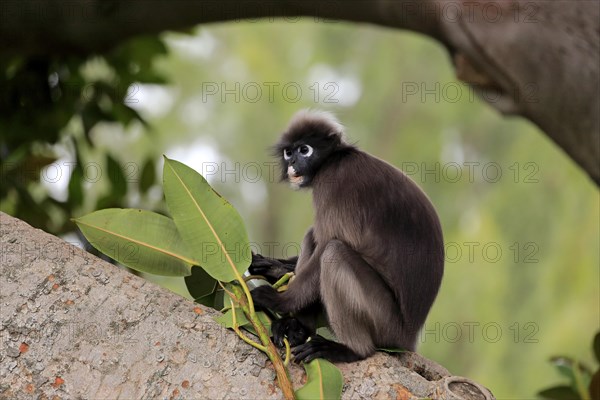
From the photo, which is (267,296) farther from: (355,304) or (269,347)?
(269,347)

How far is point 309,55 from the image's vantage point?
11.0 meters

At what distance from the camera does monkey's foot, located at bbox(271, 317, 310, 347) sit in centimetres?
245

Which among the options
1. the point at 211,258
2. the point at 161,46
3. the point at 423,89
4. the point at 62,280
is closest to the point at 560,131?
the point at 211,258

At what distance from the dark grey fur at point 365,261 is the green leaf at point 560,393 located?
745 millimetres

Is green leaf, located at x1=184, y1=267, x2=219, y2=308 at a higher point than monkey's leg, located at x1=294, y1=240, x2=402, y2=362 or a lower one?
higher

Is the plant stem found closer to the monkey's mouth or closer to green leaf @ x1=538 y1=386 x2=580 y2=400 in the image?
the monkey's mouth

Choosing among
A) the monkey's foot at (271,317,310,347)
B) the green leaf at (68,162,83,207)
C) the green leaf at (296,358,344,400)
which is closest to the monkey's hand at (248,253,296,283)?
the monkey's foot at (271,317,310,347)

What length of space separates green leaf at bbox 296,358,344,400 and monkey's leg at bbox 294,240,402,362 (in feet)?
1.27

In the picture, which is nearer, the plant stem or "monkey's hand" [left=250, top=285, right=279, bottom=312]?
the plant stem

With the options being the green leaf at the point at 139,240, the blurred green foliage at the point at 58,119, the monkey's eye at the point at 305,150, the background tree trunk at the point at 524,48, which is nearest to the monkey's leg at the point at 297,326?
the green leaf at the point at 139,240

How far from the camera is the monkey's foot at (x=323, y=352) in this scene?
91.9 inches

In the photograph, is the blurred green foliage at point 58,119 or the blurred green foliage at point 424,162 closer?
the blurred green foliage at point 58,119

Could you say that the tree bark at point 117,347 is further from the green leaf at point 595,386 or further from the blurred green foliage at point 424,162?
→ the blurred green foliage at point 424,162

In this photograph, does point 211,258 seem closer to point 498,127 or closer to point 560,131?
point 560,131
